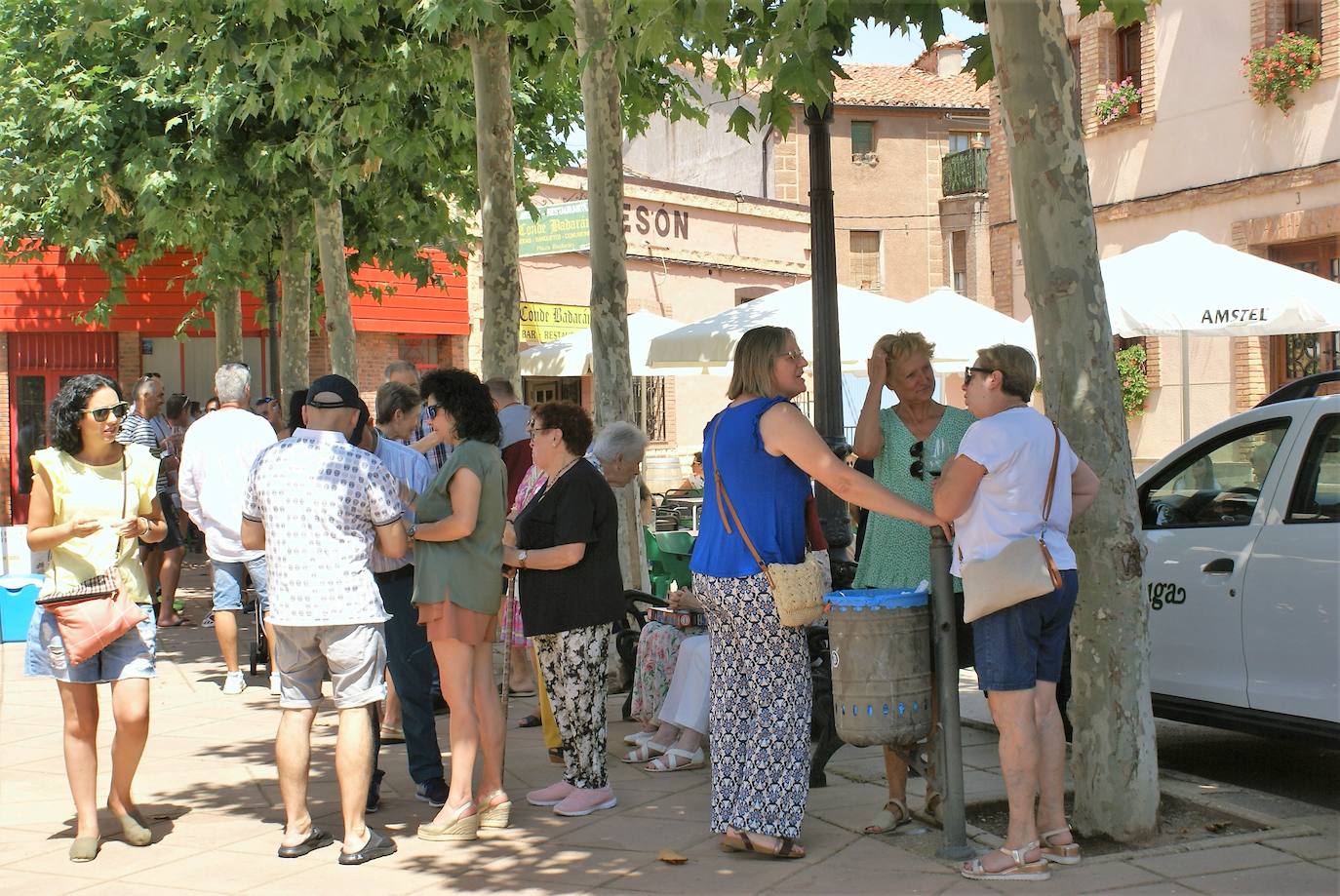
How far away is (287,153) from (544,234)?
9.75 m

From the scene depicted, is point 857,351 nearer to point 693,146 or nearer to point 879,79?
point 693,146

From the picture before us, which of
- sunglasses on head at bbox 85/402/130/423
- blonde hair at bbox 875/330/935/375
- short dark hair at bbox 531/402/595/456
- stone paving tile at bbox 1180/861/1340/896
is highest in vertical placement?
blonde hair at bbox 875/330/935/375

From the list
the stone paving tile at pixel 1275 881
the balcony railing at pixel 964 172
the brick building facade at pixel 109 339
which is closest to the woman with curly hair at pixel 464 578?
the stone paving tile at pixel 1275 881

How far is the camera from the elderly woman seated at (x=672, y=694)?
714 centimetres

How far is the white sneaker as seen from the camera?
31.3ft

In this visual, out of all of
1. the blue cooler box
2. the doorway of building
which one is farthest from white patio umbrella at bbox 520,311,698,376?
the doorway of building

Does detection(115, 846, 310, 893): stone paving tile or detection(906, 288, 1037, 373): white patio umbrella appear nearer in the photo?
detection(115, 846, 310, 893): stone paving tile

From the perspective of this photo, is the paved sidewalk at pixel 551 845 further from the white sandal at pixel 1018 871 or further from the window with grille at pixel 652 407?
the window with grille at pixel 652 407

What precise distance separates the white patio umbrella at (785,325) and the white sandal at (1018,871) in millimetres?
6754

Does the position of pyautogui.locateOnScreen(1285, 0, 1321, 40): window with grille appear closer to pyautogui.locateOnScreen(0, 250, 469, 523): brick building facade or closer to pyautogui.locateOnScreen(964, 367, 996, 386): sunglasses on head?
pyautogui.locateOnScreen(0, 250, 469, 523): brick building facade

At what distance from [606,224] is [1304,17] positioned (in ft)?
42.9

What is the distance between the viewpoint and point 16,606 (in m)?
12.3

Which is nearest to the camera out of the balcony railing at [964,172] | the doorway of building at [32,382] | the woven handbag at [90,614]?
the woven handbag at [90,614]

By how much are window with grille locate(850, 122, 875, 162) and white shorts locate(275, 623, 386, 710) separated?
140ft
